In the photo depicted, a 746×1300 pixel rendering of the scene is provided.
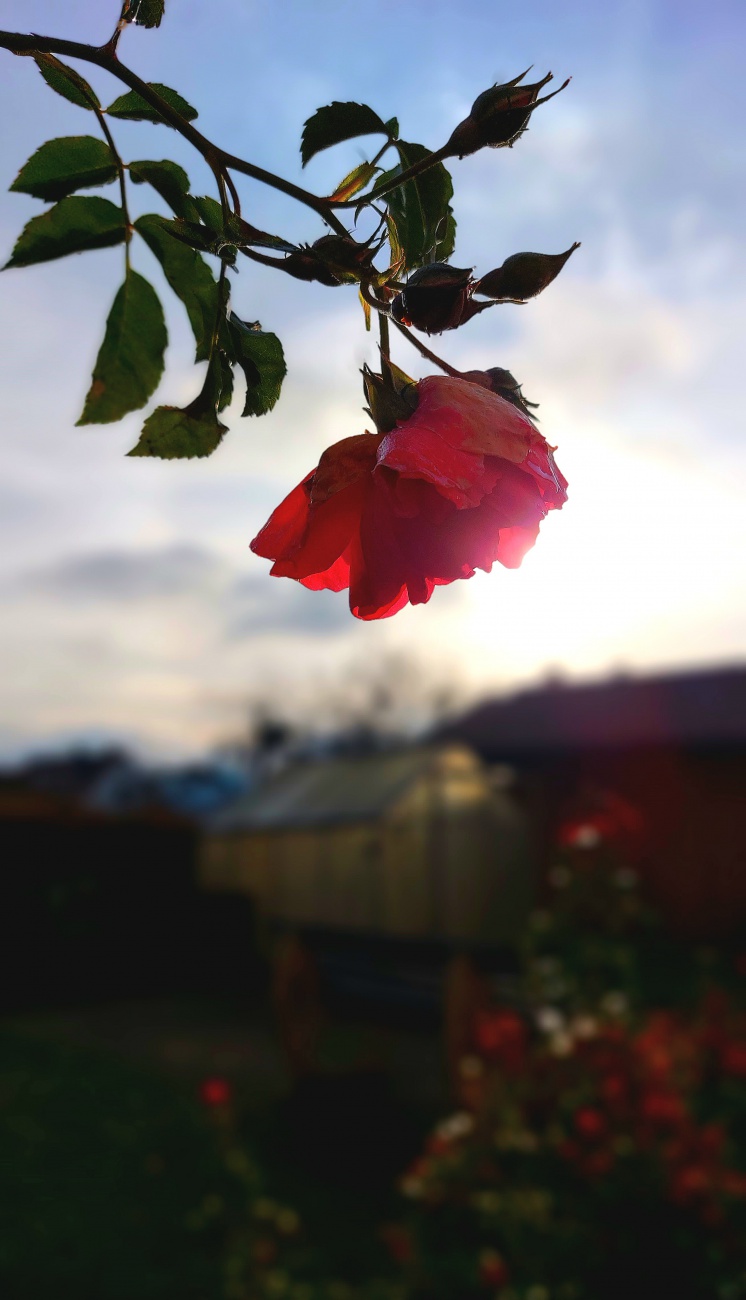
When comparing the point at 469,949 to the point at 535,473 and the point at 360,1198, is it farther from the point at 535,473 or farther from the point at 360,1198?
the point at 535,473

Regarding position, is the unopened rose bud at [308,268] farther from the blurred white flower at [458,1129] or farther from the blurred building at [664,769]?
the blurred building at [664,769]

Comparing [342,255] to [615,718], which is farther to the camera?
[615,718]

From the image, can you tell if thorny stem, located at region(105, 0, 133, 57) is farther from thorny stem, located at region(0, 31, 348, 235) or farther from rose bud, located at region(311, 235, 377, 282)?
rose bud, located at region(311, 235, 377, 282)

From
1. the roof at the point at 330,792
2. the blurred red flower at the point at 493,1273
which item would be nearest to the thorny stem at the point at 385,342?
the blurred red flower at the point at 493,1273

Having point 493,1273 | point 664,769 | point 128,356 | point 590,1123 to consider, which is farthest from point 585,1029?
point 664,769

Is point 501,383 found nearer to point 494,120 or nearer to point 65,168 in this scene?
point 494,120
